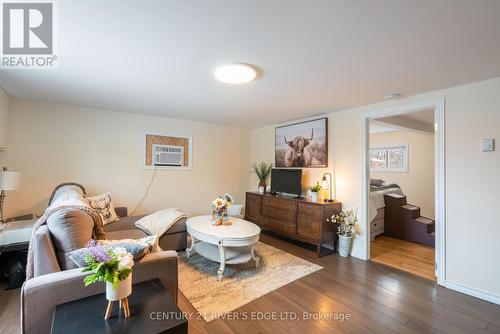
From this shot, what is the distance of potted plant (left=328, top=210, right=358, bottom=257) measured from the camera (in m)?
3.31

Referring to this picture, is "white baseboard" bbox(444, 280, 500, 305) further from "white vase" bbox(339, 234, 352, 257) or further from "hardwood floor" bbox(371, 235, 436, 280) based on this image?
"white vase" bbox(339, 234, 352, 257)

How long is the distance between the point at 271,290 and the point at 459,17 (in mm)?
2667

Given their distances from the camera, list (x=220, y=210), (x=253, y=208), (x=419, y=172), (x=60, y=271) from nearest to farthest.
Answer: (x=60, y=271) → (x=220, y=210) → (x=253, y=208) → (x=419, y=172)

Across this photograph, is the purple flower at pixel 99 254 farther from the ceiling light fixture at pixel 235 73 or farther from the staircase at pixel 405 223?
the staircase at pixel 405 223

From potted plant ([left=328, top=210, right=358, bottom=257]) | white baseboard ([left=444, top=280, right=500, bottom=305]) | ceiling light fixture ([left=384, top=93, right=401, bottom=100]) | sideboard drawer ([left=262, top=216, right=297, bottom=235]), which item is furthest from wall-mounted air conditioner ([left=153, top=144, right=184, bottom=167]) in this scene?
white baseboard ([left=444, top=280, right=500, bottom=305])

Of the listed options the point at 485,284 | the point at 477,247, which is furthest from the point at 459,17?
the point at 485,284

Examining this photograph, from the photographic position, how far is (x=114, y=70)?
218 cm

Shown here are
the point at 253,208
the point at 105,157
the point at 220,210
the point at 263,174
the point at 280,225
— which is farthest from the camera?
the point at 263,174

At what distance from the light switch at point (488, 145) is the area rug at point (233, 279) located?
7.31 ft

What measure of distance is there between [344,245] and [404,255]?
0.98 metres

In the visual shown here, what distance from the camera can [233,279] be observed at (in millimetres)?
2551

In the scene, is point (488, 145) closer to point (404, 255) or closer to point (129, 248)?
point (404, 255)

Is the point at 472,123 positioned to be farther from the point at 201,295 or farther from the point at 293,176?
the point at 201,295

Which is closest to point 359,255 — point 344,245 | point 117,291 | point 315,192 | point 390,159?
point 344,245
